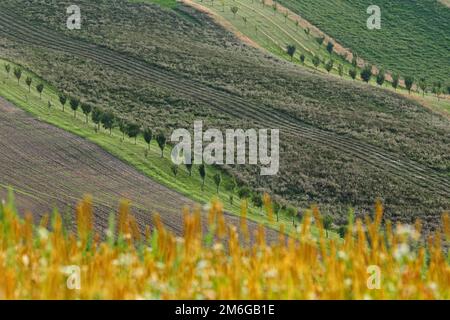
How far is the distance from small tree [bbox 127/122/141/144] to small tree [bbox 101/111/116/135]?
1656 mm

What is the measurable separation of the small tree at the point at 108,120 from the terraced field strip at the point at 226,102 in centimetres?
1347

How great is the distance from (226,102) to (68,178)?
1414 inches

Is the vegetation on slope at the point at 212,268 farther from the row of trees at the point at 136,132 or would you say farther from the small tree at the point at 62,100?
the small tree at the point at 62,100

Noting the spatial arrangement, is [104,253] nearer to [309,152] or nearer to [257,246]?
[257,246]

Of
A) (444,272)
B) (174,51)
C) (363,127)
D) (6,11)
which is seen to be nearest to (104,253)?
(444,272)

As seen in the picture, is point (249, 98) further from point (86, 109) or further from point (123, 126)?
point (86, 109)

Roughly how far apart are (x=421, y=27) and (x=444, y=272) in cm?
15081

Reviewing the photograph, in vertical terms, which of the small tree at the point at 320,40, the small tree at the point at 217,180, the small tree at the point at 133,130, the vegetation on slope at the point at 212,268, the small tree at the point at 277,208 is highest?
the small tree at the point at 320,40

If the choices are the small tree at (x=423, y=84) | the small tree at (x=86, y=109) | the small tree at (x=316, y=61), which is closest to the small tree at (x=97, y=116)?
the small tree at (x=86, y=109)

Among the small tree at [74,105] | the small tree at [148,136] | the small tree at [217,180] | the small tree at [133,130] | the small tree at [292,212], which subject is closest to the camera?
the small tree at [292,212]

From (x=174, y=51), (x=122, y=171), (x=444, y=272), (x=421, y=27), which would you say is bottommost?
(x=444, y=272)

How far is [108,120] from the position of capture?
89188 millimetres

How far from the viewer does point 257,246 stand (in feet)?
34.4

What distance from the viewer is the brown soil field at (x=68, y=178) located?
198ft
